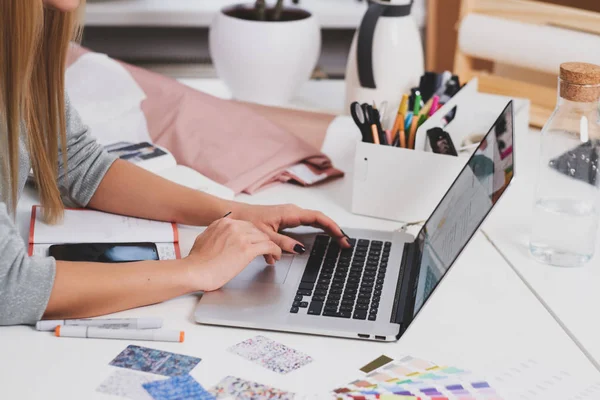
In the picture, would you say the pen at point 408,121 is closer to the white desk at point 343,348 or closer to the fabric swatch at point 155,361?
the white desk at point 343,348

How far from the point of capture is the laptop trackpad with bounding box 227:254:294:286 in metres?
1.03

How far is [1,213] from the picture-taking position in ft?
2.85

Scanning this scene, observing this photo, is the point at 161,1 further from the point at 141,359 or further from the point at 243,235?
the point at 141,359

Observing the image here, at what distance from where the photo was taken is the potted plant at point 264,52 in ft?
5.37

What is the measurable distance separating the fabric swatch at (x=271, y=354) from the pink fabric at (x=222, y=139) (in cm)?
47

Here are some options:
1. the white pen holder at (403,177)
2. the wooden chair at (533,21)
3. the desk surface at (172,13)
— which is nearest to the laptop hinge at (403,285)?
the white pen holder at (403,177)

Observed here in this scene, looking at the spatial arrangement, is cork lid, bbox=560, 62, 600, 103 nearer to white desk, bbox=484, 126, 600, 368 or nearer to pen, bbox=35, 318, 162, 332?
white desk, bbox=484, 126, 600, 368

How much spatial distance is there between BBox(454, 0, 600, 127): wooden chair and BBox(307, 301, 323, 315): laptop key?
850 mm

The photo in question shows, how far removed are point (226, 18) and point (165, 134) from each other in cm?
35

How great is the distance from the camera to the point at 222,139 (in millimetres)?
1431

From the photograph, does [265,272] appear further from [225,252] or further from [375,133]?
[375,133]

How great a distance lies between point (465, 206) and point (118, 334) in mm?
441

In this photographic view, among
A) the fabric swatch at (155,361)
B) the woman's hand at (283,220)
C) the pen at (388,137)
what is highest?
the pen at (388,137)

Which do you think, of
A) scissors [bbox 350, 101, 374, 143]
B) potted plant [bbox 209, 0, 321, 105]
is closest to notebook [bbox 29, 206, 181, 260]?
scissors [bbox 350, 101, 374, 143]
